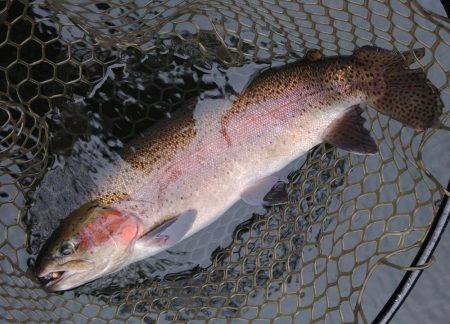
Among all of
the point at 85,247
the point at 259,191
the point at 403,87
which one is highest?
the point at 403,87

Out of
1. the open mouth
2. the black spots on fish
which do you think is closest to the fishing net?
the black spots on fish

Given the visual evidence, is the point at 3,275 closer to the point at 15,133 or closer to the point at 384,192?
the point at 15,133

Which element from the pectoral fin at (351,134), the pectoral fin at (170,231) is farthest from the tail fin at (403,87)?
the pectoral fin at (170,231)

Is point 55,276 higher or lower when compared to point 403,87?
lower

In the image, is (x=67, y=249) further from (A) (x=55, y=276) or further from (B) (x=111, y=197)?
(B) (x=111, y=197)

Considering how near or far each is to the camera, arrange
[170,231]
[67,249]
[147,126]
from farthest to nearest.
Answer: [147,126], [170,231], [67,249]

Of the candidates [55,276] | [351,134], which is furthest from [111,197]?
[351,134]

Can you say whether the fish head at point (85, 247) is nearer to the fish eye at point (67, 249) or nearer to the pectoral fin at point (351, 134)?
the fish eye at point (67, 249)
